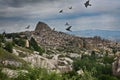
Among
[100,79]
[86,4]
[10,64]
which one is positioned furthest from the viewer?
[100,79]

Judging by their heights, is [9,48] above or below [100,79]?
above

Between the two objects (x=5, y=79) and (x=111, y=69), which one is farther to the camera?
(x=111, y=69)

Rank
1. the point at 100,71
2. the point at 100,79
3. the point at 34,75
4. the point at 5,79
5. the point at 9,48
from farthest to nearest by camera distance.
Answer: the point at 100,71, the point at 9,48, the point at 100,79, the point at 5,79, the point at 34,75

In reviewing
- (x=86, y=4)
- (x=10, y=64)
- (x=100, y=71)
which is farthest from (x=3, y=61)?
(x=100, y=71)

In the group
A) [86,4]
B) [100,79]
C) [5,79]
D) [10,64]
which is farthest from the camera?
[100,79]

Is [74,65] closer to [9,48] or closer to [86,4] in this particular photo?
[9,48]

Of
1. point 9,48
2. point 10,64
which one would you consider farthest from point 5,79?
point 9,48

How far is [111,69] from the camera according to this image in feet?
604

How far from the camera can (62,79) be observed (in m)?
64.4

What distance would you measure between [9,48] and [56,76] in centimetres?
9487

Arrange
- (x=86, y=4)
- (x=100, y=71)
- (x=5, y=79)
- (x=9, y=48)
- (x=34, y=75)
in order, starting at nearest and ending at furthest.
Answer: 1. (x=86, y=4)
2. (x=34, y=75)
3. (x=5, y=79)
4. (x=9, y=48)
5. (x=100, y=71)

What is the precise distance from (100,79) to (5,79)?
251 feet

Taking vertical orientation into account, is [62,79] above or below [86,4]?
below

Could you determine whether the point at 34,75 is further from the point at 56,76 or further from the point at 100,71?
the point at 100,71
